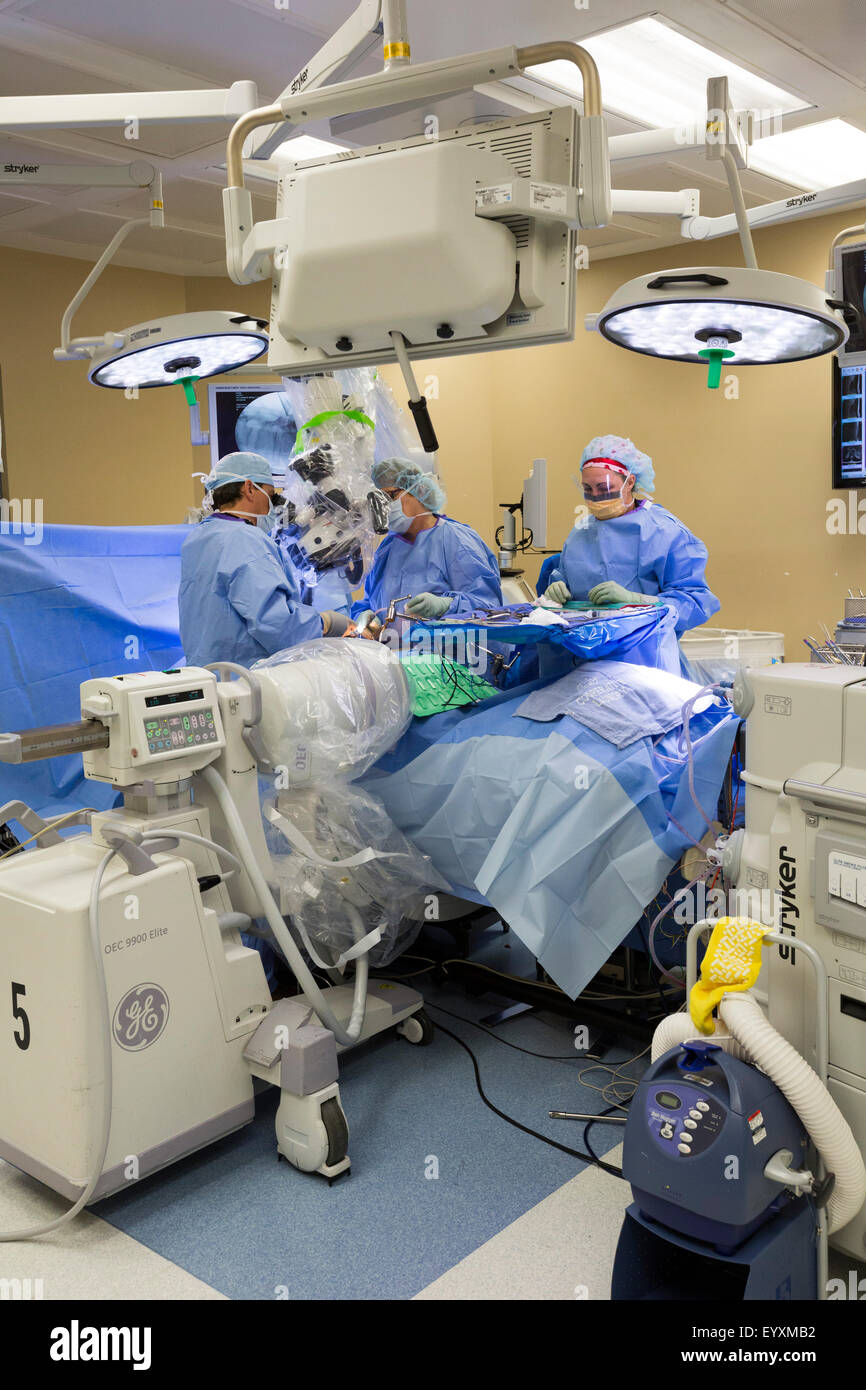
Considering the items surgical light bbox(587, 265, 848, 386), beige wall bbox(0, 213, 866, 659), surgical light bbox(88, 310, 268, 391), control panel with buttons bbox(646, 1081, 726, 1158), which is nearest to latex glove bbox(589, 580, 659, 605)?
surgical light bbox(587, 265, 848, 386)

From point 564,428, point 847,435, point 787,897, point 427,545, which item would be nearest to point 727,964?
point 787,897

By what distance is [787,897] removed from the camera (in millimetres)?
1650

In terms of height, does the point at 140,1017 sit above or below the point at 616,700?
below

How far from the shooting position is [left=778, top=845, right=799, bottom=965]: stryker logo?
164 cm

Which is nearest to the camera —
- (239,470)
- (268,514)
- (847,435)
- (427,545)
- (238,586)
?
(238,586)

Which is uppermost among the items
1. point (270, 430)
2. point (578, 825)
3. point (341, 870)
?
point (270, 430)

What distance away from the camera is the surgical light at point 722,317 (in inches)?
65.9

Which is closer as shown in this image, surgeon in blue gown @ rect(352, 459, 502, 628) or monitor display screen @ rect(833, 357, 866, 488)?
surgeon in blue gown @ rect(352, 459, 502, 628)

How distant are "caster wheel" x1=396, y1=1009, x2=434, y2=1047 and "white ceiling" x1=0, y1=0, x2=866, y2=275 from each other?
9.04 ft

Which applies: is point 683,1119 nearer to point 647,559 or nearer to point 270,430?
point 647,559

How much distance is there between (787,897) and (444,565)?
1866 millimetres
